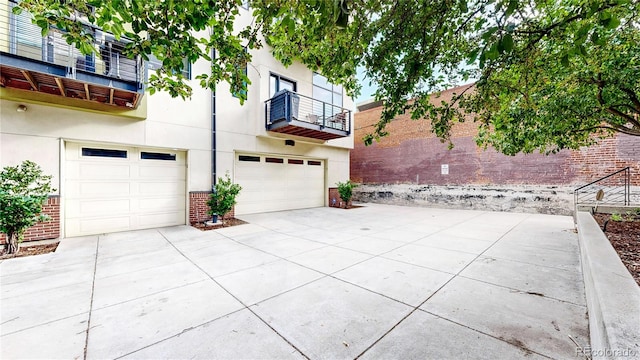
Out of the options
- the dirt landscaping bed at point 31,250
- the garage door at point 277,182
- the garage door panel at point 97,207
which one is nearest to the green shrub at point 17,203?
the dirt landscaping bed at point 31,250

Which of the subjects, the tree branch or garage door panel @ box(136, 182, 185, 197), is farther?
garage door panel @ box(136, 182, 185, 197)

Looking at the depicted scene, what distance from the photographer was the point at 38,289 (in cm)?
317

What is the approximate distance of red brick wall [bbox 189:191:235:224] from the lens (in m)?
7.58

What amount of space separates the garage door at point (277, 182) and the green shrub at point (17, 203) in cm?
485

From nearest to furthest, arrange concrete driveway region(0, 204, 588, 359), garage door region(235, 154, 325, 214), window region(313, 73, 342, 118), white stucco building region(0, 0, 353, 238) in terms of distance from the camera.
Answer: concrete driveway region(0, 204, 588, 359), white stucco building region(0, 0, 353, 238), garage door region(235, 154, 325, 214), window region(313, 73, 342, 118)

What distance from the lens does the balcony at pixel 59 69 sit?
4711mm

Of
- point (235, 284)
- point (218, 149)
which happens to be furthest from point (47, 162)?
point (235, 284)

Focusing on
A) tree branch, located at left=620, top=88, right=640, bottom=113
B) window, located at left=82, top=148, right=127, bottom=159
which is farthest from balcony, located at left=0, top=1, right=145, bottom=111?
tree branch, located at left=620, top=88, right=640, bottom=113

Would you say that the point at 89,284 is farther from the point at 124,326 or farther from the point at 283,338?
the point at 283,338

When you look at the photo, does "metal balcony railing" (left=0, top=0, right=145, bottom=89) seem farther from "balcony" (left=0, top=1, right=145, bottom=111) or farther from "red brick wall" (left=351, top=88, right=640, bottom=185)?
"red brick wall" (left=351, top=88, right=640, bottom=185)

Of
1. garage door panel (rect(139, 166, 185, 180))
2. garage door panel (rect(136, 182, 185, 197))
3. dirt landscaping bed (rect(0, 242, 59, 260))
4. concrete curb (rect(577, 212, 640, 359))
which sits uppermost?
garage door panel (rect(139, 166, 185, 180))

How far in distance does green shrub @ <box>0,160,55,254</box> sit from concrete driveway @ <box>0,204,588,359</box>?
677 millimetres

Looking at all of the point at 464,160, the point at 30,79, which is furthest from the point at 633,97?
the point at 30,79

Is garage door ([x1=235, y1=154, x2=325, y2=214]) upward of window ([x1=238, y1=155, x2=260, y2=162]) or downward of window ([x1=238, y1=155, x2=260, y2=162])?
downward
